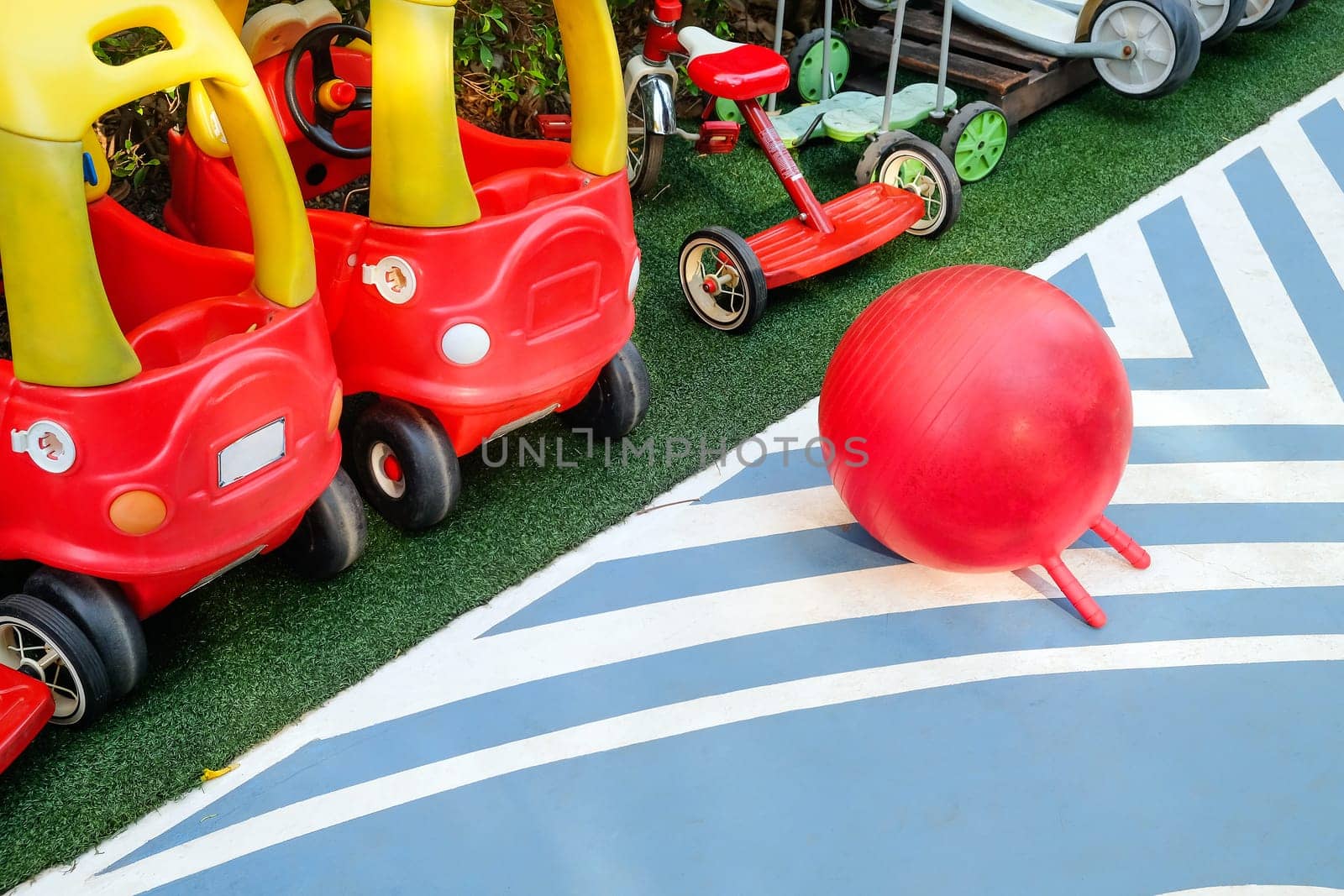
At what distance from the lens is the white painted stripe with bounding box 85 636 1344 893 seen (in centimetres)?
261

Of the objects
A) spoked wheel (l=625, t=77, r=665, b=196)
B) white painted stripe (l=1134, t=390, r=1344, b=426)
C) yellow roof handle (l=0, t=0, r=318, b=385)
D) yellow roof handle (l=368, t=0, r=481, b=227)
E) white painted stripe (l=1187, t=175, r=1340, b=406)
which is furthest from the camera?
spoked wheel (l=625, t=77, r=665, b=196)

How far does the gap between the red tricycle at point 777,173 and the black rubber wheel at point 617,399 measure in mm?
588

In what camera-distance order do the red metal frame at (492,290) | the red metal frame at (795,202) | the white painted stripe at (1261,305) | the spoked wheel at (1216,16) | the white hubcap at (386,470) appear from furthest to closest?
1. the spoked wheel at (1216,16)
2. the red metal frame at (795,202)
3. the white painted stripe at (1261,305)
4. the white hubcap at (386,470)
5. the red metal frame at (492,290)

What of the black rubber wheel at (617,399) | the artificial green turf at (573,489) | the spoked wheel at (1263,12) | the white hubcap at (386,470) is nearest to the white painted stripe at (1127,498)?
A: the artificial green turf at (573,489)

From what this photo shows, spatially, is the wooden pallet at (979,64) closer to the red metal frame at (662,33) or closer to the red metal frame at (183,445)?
the red metal frame at (662,33)

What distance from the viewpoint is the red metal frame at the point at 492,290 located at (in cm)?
299

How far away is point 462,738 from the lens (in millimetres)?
2863

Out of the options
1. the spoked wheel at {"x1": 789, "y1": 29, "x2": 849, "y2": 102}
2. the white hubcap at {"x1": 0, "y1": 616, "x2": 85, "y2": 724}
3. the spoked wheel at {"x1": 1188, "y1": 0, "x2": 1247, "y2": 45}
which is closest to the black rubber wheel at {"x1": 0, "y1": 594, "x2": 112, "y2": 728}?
the white hubcap at {"x1": 0, "y1": 616, "x2": 85, "y2": 724}

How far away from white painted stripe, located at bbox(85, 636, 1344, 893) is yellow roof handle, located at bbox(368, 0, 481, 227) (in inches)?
48.1

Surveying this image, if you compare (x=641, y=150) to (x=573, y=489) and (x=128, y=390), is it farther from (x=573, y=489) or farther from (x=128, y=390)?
(x=128, y=390)

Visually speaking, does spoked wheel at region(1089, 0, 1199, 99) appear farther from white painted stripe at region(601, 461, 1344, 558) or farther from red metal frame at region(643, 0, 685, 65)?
white painted stripe at region(601, 461, 1344, 558)

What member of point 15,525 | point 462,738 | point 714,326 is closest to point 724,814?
point 462,738

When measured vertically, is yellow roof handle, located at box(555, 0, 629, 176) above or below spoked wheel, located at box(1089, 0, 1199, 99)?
above

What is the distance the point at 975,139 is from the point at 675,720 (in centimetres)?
298
